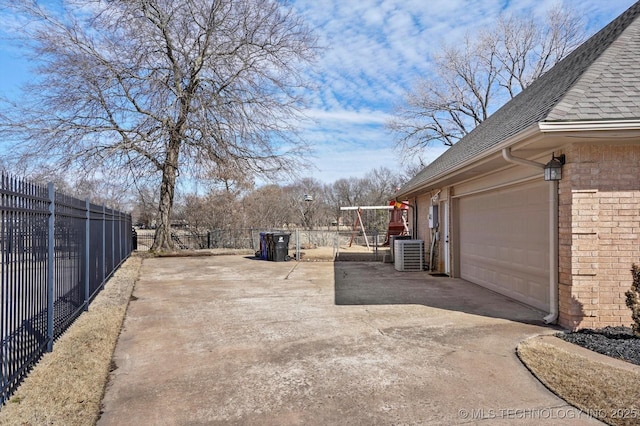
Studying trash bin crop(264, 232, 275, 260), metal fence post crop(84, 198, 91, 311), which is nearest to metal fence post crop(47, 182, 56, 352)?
metal fence post crop(84, 198, 91, 311)

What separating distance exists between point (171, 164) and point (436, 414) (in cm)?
1739

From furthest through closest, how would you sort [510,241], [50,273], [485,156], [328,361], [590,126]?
[510,241]
[485,156]
[590,126]
[50,273]
[328,361]

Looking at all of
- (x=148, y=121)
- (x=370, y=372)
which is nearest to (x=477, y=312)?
(x=370, y=372)

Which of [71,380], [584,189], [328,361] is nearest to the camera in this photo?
[71,380]

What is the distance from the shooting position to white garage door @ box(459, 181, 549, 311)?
22.7 ft

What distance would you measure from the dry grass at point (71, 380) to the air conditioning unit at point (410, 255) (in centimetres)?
834

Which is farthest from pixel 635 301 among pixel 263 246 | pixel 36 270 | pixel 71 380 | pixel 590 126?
pixel 263 246

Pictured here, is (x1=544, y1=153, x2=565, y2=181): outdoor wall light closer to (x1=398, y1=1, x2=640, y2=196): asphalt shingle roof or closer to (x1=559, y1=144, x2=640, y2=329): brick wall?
(x1=559, y1=144, x2=640, y2=329): brick wall

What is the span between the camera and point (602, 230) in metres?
5.74

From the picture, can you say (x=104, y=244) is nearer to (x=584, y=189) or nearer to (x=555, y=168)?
(x=555, y=168)

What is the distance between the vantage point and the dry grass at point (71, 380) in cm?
331

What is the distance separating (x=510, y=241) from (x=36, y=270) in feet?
24.7

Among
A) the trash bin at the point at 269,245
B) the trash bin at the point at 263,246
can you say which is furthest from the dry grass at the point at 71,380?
the trash bin at the point at 263,246

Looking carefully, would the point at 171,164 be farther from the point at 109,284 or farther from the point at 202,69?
the point at 109,284
